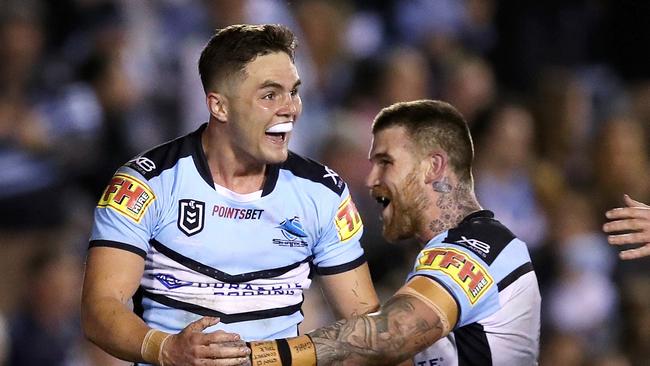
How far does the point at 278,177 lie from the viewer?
17.8 feet

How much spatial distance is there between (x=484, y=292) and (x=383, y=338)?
0.47 metres

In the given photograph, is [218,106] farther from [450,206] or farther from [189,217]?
[450,206]

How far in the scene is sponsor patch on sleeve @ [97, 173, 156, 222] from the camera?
5055 millimetres

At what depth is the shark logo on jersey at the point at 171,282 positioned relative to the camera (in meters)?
5.17

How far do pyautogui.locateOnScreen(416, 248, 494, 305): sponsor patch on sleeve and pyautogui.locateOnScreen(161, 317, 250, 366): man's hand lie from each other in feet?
2.82

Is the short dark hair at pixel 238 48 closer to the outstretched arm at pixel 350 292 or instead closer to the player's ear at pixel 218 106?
the player's ear at pixel 218 106

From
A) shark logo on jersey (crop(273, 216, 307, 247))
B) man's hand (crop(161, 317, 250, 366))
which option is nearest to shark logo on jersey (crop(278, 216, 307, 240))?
shark logo on jersey (crop(273, 216, 307, 247))

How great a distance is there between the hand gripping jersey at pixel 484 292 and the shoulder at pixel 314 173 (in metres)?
0.47

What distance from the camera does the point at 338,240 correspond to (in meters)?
5.46

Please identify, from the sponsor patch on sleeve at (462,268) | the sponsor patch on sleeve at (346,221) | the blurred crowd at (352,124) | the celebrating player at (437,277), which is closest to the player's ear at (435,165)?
the celebrating player at (437,277)

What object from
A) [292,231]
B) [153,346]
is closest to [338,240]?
[292,231]

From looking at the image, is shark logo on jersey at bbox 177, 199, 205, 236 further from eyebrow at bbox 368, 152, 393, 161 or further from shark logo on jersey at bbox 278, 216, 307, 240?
eyebrow at bbox 368, 152, 393, 161

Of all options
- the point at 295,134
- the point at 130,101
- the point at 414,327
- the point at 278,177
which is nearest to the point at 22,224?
the point at 130,101

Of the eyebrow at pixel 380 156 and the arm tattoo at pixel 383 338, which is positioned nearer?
the arm tattoo at pixel 383 338
